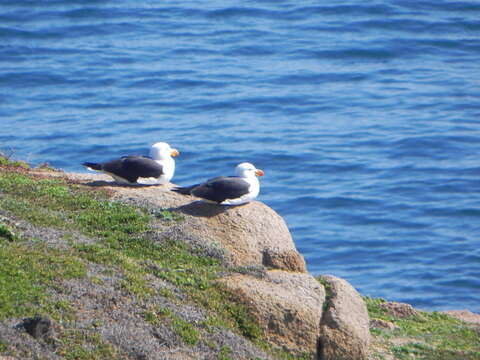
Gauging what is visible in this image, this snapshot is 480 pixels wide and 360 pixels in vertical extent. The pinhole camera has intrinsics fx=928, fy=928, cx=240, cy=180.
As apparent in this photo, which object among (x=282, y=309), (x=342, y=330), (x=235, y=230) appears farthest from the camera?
(x=235, y=230)

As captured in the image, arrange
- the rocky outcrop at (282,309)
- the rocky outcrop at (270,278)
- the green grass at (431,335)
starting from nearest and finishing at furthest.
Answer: the rocky outcrop at (282,309) < the rocky outcrop at (270,278) < the green grass at (431,335)

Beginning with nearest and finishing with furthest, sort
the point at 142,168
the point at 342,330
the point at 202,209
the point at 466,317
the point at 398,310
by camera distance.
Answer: the point at 342,330
the point at 202,209
the point at 142,168
the point at 398,310
the point at 466,317

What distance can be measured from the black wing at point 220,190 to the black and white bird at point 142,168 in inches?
61.7

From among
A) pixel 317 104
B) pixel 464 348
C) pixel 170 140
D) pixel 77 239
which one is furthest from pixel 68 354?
pixel 317 104

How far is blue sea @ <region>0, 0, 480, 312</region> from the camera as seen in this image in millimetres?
28375

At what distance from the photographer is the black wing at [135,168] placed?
1689 cm

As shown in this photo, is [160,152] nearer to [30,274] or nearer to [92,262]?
[92,262]

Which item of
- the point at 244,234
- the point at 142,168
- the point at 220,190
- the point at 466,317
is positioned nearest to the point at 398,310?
the point at 466,317

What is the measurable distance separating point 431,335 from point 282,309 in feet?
14.1

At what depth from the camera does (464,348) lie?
15750 millimetres

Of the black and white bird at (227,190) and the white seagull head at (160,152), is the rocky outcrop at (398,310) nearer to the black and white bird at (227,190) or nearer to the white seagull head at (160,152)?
the black and white bird at (227,190)

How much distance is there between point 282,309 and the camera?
1330 centimetres

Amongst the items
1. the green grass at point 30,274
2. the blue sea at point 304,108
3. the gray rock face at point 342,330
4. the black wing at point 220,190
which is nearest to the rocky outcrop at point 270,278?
the gray rock face at point 342,330

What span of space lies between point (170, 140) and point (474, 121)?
11.9 metres
